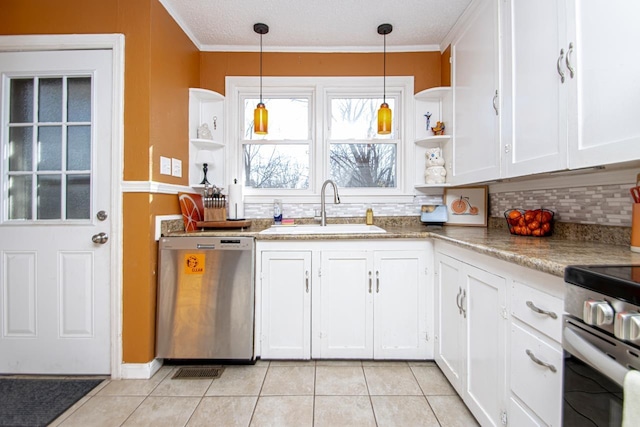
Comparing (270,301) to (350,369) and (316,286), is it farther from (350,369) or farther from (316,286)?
(350,369)

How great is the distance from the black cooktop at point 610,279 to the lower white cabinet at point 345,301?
1.12 meters

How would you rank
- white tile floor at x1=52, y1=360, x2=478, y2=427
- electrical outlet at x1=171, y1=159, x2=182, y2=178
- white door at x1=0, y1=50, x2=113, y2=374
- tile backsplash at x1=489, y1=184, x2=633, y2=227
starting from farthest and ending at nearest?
1. electrical outlet at x1=171, y1=159, x2=182, y2=178
2. white door at x1=0, y1=50, x2=113, y2=374
3. white tile floor at x1=52, y1=360, x2=478, y2=427
4. tile backsplash at x1=489, y1=184, x2=633, y2=227

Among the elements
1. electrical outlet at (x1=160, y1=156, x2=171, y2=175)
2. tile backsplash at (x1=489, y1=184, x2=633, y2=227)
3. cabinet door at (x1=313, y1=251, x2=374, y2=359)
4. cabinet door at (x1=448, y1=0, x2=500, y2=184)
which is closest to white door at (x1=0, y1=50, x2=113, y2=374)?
electrical outlet at (x1=160, y1=156, x2=171, y2=175)

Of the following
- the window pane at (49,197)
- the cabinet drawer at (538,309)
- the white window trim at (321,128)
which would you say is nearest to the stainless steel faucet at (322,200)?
the white window trim at (321,128)

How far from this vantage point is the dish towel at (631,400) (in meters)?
0.54

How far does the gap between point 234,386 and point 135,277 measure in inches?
35.7

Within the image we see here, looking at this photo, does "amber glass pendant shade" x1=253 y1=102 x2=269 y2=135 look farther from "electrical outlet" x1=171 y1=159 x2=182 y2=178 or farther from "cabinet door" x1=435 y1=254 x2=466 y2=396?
"cabinet door" x1=435 y1=254 x2=466 y2=396

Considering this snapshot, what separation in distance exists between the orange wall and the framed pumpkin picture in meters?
0.96

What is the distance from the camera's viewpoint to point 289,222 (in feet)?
7.85

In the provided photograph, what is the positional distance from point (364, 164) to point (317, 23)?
1160mm

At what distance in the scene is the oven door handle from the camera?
61 cm

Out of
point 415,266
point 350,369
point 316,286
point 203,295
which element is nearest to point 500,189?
point 415,266

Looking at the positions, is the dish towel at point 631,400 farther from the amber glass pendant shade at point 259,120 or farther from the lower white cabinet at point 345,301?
the amber glass pendant shade at point 259,120

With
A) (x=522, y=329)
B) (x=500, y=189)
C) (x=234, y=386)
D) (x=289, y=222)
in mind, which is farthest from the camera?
(x=289, y=222)
